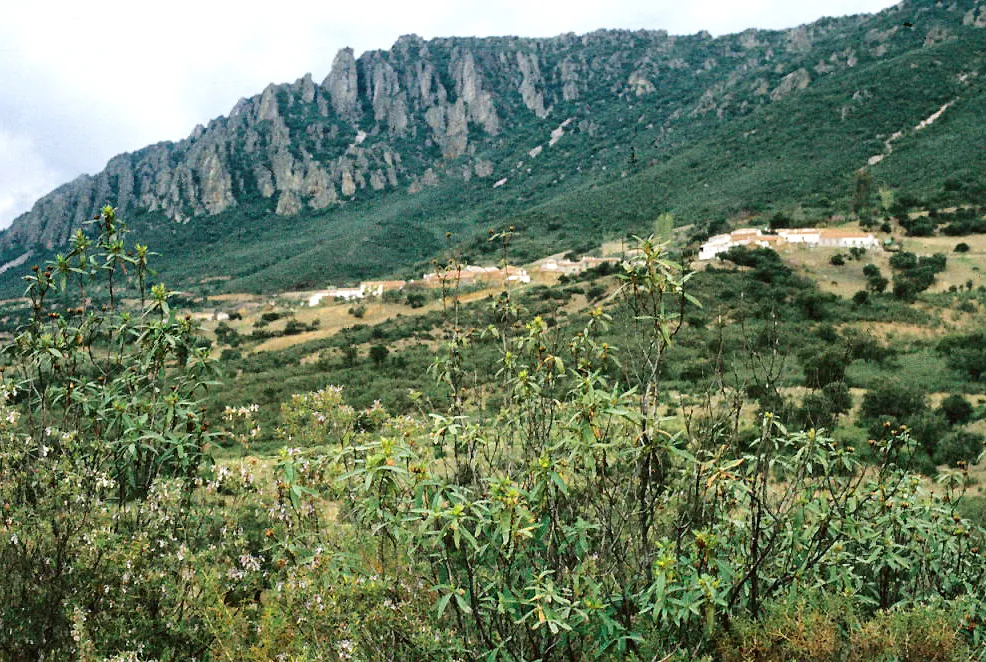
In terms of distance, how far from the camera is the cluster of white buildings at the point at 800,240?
4031 centimetres

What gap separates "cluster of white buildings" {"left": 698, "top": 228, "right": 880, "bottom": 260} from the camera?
132 feet

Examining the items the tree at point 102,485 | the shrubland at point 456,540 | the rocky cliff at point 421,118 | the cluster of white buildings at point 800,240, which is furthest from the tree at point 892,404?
the rocky cliff at point 421,118

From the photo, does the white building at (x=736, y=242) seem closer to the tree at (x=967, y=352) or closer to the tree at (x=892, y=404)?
the tree at (x=967, y=352)

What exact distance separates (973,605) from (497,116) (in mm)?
170423

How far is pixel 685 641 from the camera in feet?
8.94

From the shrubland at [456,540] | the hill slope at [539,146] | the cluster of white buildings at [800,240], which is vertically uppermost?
the hill slope at [539,146]

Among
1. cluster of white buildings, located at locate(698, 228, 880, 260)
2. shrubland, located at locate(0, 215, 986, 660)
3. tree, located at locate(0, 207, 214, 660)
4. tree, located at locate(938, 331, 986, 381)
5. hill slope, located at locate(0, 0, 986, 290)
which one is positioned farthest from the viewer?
hill slope, located at locate(0, 0, 986, 290)

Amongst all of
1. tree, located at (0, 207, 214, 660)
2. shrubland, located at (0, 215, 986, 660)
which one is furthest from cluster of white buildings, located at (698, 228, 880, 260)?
tree, located at (0, 207, 214, 660)

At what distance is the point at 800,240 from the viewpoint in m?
41.9

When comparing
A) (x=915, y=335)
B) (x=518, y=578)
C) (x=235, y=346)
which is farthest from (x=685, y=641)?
A: (x=235, y=346)

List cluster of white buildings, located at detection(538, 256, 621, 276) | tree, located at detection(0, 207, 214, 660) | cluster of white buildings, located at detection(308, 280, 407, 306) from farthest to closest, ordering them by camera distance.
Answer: cluster of white buildings, located at detection(308, 280, 407, 306)
cluster of white buildings, located at detection(538, 256, 621, 276)
tree, located at detection(0, 207, 214, 660)

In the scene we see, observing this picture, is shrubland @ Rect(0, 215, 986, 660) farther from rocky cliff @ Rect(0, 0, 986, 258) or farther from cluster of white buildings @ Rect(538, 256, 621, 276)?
rocky cliff @ Rect(0, 0, 986, 258)

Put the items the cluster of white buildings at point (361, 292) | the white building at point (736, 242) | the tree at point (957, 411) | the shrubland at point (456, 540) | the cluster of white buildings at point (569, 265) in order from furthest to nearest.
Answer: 1. the cluster of white buildings at point (361, 292)
2. the cluster of white buildings at point (569, 265)
3. the white building at point (736, 242)
4. the tree at point (957, 411)
5. the shrubland at point (456, 540)

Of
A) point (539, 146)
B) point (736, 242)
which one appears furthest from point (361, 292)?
point (539, 146)
